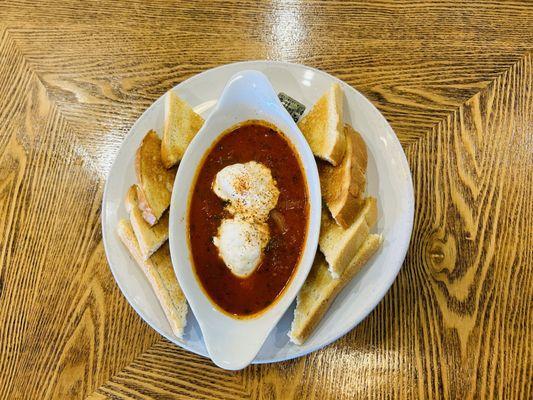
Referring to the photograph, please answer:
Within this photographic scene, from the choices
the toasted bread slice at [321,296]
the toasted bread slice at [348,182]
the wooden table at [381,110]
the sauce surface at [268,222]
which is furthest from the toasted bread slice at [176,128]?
the toasted bread slice at [321,296]

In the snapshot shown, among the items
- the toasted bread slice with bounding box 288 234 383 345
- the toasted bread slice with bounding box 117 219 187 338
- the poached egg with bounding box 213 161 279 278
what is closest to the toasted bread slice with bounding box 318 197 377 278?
the toasted bread slice with bounding box 288 234 383 345

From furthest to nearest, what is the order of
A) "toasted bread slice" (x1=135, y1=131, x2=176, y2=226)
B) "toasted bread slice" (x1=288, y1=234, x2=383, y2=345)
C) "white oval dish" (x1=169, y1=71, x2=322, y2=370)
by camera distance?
"toasted bread slice" (x1=135, y1=131, x2=176, y2=226) < "toasted bread slice" (x1=288, y1=234, x2=383, y2=345) < "white oval dish" (x1=169, y1=71, x2=322, y2=370)

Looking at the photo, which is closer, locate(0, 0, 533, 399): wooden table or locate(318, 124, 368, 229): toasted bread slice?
locate(318, 124, 368, 229): toasted bread slice

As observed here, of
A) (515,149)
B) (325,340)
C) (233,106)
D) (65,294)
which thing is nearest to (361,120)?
(233,106)

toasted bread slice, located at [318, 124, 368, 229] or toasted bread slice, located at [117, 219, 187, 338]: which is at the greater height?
toasted bread slice, located at [318, 124, 368, 229]

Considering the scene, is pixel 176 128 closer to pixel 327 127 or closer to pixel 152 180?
pixel 152 180

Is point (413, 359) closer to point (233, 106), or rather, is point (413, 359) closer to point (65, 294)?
point (233, 106)

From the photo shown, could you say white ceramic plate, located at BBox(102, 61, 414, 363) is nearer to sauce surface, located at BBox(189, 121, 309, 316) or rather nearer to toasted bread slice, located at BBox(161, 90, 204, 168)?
toasted bread slice, located at BBox(161, 90, 204, 168)
